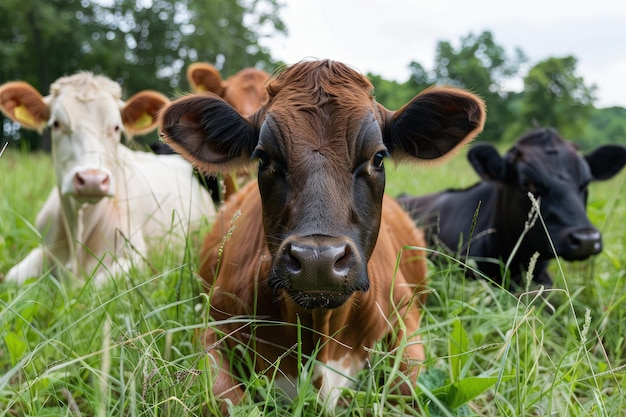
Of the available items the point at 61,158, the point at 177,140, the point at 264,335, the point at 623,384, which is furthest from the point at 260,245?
the point at 61,158

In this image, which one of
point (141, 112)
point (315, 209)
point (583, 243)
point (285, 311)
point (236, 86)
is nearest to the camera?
point (315, 209)

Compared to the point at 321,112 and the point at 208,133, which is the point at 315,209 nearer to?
the point at 321,112

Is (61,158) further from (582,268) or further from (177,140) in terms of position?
(582,268)

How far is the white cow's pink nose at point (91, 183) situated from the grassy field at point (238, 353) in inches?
23.5

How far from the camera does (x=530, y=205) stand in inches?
180

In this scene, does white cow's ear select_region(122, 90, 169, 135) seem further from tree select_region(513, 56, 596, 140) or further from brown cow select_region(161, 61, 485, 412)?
tree select_region(513, 56, 596, 140)

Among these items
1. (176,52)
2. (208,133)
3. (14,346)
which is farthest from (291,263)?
(176,52)

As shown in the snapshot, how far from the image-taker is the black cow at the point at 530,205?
416 cm

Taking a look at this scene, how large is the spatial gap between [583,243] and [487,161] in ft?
3.88

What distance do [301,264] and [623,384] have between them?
169 cm

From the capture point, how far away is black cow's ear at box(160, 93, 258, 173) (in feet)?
8.55

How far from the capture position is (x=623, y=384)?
2.64 meters

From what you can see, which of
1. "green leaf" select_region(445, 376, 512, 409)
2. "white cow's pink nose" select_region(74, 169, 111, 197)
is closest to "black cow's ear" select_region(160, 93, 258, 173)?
"green leaf" select_region(445, 376, 512, 409)

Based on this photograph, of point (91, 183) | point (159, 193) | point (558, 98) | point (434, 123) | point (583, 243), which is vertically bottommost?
point (558, 98)
